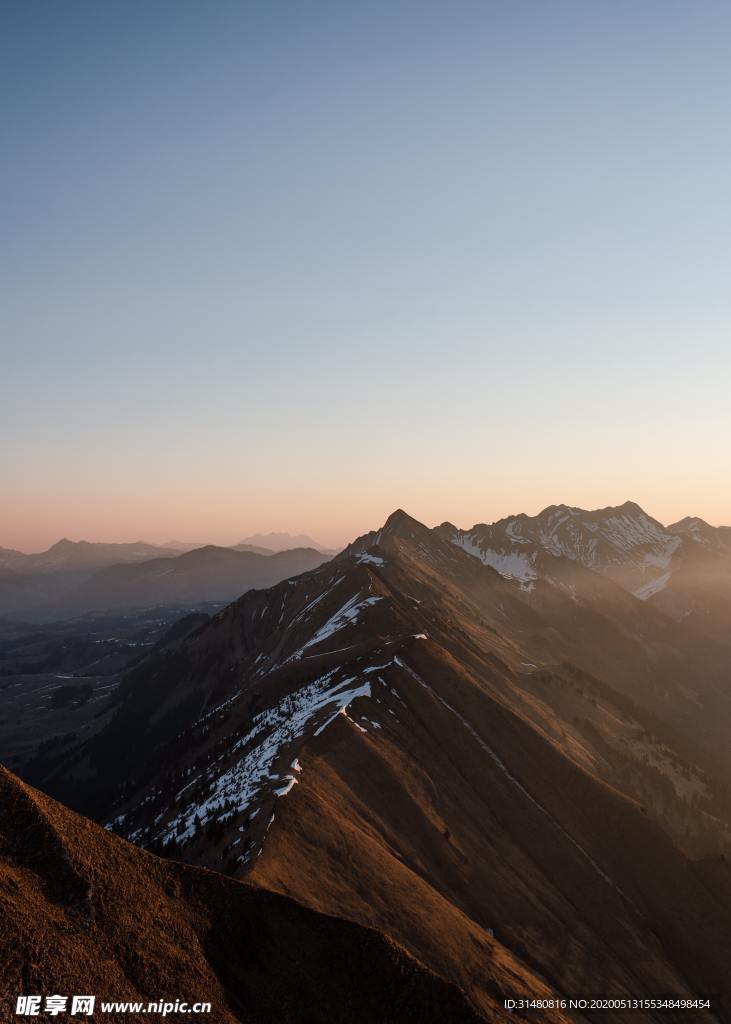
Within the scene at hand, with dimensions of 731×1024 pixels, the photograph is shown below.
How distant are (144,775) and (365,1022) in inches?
5804

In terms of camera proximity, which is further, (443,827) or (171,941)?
(443,827)

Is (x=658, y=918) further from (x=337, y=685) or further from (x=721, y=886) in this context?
(x=337, y=685)

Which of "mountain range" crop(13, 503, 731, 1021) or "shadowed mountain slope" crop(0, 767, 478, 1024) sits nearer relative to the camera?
"shadowed mountain slope" crop(0, 767, 478, 1024)

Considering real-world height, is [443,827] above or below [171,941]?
below

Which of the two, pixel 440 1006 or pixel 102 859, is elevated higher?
pixel 102 859

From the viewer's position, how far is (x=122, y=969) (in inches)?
1240

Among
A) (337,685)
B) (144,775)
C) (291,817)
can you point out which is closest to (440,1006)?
(291,817)

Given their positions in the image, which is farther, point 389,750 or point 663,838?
point 663,838

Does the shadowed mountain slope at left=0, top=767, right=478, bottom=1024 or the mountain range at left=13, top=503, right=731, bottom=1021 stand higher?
the shadowed mountain slope at left=0, top=767, right=478, bottom=1024

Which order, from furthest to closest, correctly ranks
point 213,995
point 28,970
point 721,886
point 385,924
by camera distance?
point 721,886 → point 385,924 → point 213,995 → point 28,970

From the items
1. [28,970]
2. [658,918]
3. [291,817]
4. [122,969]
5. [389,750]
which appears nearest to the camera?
[28,970]

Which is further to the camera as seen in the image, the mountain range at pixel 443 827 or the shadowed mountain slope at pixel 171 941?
the mountain range at pixel 443 827

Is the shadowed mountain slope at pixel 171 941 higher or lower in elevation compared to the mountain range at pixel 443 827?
higher

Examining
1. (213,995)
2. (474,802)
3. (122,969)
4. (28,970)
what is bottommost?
(474,802)
